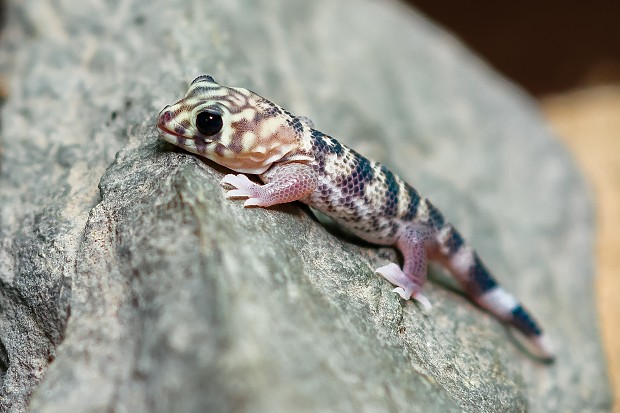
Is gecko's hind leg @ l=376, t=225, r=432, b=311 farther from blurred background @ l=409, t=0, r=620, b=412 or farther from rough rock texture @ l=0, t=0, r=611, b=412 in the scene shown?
blurred background @ l=409, t=0, r=620, b=412

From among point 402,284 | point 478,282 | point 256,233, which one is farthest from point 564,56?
point 256,233

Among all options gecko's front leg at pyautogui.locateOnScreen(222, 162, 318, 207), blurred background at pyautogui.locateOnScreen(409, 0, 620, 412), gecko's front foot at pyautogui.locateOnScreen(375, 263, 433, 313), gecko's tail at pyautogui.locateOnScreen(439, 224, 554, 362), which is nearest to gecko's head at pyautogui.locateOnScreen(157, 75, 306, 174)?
gecko's front leg at pyautogui.locateOnScreen(222, 162, 318, 207)

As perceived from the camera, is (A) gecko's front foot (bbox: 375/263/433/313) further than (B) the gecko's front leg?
Yes

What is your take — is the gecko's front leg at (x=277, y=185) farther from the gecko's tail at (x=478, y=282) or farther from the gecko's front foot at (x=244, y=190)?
the gecko's tail at (x=478, y=282)

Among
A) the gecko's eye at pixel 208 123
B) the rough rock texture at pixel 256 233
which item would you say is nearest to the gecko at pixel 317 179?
the gecko's eye at pixel 208 123

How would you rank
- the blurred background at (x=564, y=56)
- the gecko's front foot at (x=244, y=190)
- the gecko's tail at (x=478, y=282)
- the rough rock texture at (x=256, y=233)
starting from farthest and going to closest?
the blurred background at (x=564, y=56) → the gecko's tail at (x=478, y=282) → the gecko's front foot at (x=244, y=190) → the rough rock texture at (x=256, y=233)

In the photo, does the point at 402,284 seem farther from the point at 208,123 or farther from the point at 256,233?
the point at 208,123
